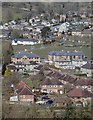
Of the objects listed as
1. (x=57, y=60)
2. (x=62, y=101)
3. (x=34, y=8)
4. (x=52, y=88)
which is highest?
(x=34, y=8)

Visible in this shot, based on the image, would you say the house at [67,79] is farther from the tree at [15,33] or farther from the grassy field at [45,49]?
the tree at [15,33]

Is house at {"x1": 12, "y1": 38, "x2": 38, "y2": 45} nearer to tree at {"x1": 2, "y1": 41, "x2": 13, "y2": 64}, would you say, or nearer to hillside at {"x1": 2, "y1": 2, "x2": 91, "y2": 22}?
tree at {"x1": 2, "y1": 41, "x2": 13, "y2": 64}

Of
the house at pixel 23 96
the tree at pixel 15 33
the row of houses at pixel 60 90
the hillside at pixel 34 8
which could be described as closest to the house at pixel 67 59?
the row of houses at pixel 60 90

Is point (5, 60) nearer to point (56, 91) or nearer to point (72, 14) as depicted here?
point (56, 91)

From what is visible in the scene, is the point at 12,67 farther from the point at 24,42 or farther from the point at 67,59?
the point at 24,42

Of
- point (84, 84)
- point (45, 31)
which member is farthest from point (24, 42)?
point (84, 84)

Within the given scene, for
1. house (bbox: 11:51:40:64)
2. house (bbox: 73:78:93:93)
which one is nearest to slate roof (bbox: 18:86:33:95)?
house (bbox: 73:78:93:93)
